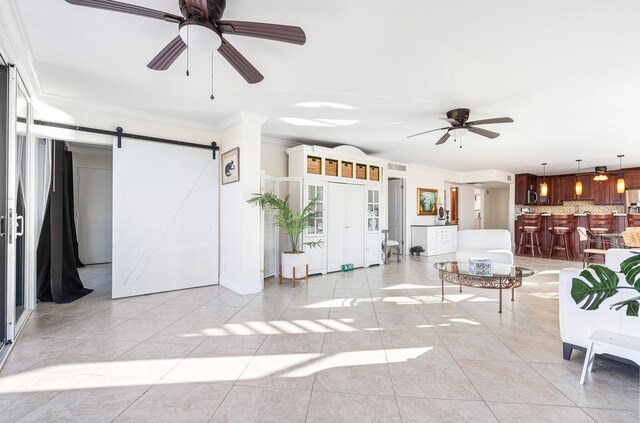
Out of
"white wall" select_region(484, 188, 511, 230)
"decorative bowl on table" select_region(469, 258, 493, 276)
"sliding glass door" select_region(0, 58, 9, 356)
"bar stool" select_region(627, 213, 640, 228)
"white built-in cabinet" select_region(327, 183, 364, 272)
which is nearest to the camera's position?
"sliding glass door" select_region(0, 58, 9, 356)

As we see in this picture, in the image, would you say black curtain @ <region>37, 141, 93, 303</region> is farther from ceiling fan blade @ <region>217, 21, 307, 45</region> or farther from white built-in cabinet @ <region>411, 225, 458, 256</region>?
white built-in cabinet @ <region>411, 225, 458, 256</region>

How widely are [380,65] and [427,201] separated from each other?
660cm

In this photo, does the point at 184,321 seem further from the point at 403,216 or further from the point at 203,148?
the point at 403,216

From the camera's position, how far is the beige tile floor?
1773mm

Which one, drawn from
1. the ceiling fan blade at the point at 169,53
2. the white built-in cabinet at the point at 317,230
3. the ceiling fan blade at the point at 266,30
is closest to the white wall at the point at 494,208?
the white built-in cabinet at the point at 317,230

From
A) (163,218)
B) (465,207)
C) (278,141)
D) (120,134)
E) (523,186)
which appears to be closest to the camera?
(120,134)

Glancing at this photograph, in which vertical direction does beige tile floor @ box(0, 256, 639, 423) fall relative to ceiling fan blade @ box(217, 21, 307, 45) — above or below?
below

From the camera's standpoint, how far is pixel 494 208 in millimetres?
12102

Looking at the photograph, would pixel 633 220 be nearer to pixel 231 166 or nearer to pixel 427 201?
pixel 427 201

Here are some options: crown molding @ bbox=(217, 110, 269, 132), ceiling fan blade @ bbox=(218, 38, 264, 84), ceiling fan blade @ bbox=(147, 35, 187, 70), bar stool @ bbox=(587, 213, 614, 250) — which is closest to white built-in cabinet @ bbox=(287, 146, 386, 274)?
crown molding @ bbox=(217, 110, 269, 132)

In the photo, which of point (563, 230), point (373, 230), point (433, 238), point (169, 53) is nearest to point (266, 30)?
point (169, 53)

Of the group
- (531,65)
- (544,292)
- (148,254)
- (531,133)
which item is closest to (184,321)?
(148,254)

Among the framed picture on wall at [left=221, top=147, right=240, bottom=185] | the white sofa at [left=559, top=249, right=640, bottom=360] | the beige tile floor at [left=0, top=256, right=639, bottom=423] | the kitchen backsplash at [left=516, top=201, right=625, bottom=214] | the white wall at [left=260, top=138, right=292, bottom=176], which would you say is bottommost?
the beige tile floor at [left=0, top=256, right=639, bottom=423]

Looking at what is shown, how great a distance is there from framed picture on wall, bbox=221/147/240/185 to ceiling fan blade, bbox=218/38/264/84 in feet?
6.39
